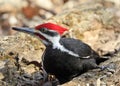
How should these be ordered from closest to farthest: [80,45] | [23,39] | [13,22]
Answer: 1. [80,45]
2. [23,39]
3. [13,22]

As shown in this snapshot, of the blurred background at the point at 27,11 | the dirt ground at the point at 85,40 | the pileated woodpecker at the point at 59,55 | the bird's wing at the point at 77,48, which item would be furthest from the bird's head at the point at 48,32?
the blurred background at the point at 27,11

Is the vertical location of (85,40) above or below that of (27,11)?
below

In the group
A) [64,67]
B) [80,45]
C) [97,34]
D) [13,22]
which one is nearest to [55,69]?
[64,67]

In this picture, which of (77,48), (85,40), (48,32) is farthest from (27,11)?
(48,32)

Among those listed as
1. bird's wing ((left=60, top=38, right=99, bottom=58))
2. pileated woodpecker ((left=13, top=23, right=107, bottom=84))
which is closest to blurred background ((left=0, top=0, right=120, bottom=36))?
bird's wing ((left=60, top=38, right=99, bottom=58))

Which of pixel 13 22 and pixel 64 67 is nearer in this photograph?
pixel 64 67

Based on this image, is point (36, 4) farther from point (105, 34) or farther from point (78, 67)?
point (78, 67)

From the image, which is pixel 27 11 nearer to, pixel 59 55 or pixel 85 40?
pixel 85 40

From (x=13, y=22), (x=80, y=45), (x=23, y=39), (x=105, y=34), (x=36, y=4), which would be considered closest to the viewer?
(x=80, y=45)
